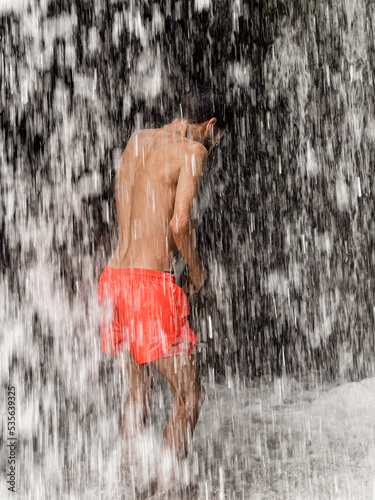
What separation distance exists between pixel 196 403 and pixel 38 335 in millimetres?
1787

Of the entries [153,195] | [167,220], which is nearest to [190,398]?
[167,220]

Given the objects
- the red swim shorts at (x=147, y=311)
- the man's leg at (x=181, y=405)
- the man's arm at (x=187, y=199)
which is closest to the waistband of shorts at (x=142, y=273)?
the red swim shorts at (x=147, y=311)

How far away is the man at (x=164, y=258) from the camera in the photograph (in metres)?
1.95

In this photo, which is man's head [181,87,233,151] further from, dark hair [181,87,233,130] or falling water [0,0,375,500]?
falling water [0,0,375,500]

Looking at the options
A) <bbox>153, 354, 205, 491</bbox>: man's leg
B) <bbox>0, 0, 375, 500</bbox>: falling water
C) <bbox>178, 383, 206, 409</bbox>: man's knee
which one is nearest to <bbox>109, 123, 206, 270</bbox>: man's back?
<bbox>153, 354, 205, 491</bbox>: man's leg

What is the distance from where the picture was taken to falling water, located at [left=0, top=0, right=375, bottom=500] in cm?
340

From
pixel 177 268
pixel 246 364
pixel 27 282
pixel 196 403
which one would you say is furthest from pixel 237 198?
pixel 196 403

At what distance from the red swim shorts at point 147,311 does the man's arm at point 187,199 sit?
6.5 inches

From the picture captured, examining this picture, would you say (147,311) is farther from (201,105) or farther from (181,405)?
(201,105)

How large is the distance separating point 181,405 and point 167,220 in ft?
2.40

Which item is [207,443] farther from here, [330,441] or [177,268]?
[177,268]

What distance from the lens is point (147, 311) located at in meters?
1.97

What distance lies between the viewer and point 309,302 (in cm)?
380

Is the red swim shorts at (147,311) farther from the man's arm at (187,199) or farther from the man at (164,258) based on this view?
the man's arm at (187,199)
